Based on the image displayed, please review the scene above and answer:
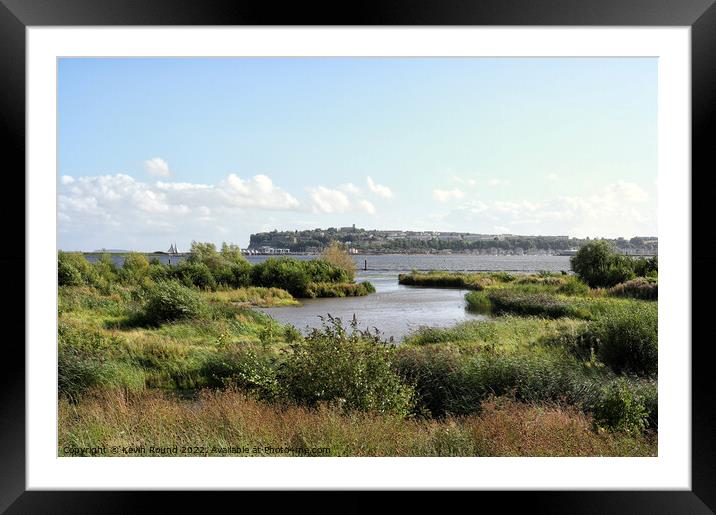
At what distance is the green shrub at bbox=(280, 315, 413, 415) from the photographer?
11.5 feet

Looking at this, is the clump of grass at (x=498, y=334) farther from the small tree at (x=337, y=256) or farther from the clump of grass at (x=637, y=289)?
the small tree at (x=337, y=256)

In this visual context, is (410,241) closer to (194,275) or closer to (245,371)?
(245,371)

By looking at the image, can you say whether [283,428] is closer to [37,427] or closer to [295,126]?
[37,427]

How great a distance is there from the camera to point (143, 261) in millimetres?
4059

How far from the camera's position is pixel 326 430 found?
10.6 feet

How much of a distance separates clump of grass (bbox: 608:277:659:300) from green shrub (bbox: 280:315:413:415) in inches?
75.9

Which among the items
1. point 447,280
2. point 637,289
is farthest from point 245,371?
point 637,289

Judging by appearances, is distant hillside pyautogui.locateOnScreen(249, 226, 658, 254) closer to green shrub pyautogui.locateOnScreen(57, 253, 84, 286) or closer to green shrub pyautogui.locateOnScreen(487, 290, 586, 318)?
green shrub pyautogui.locateOnScreen(487, 290, 586, 318)

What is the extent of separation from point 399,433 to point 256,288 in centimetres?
168

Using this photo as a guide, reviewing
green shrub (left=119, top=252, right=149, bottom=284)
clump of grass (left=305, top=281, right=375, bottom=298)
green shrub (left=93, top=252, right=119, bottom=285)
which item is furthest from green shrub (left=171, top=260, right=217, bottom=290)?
clump of grass (left=305, top=281, right=375, bottom=298)

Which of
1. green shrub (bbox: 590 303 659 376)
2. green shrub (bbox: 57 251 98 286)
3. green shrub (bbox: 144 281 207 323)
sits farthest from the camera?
green shrub (bbox: 144 281 207 323)
